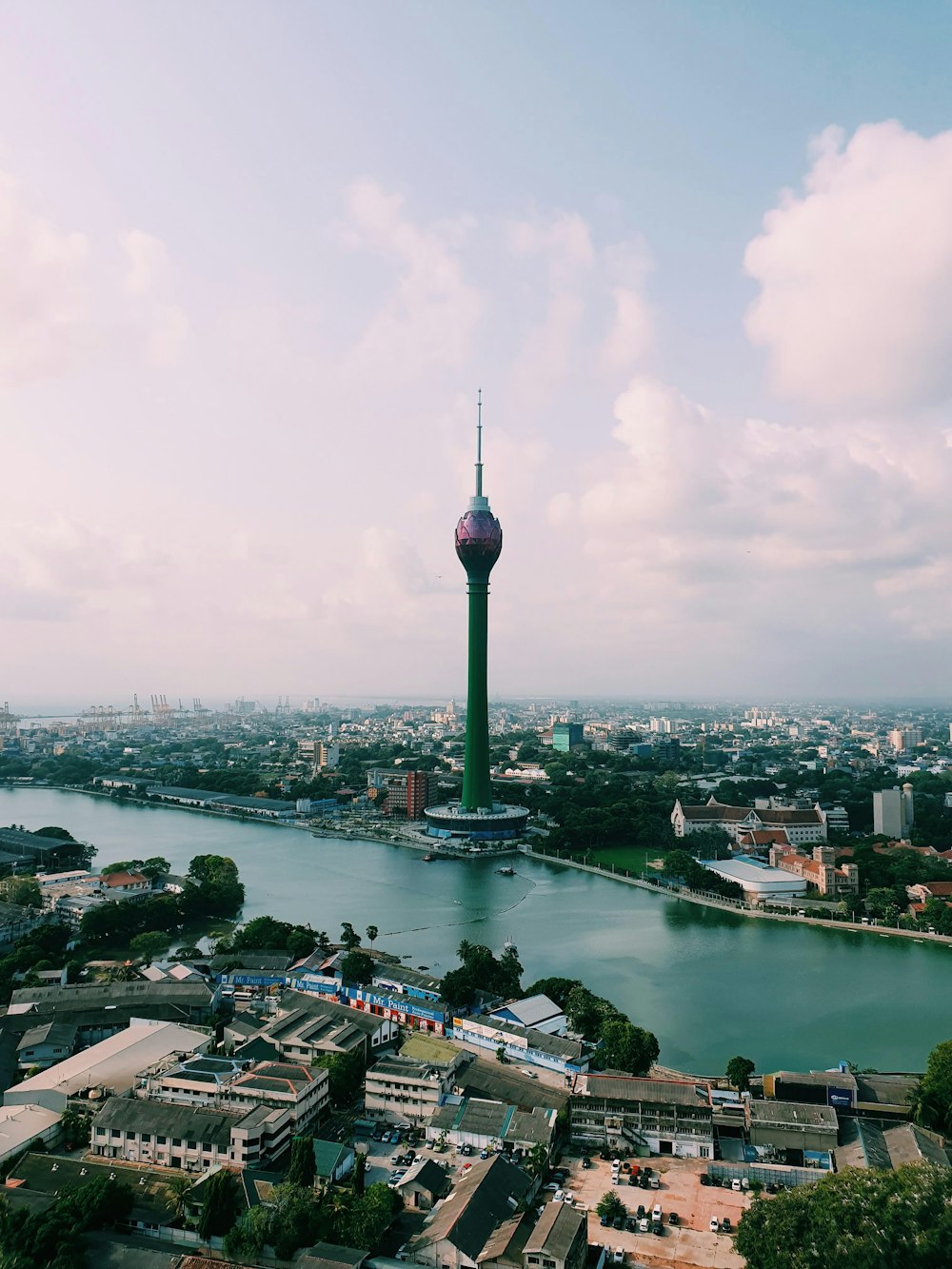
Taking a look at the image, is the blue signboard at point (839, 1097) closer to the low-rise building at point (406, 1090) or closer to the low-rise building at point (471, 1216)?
the low-rise building at point (471, 1216)

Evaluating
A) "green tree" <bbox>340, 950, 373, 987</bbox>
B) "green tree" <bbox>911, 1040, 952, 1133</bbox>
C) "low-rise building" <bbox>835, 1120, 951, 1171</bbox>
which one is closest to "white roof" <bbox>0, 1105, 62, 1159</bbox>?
"green tree" <bbox>340, 950, 373, 987</bbox>

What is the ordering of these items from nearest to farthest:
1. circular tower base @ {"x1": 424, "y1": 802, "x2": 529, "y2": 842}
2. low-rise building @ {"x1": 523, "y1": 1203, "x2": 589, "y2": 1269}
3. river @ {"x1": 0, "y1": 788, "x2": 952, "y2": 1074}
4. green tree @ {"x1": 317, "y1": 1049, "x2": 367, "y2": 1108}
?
low-rise building @ {"x1": 523, "y1": 1203, "x2": 589, "y2": 1269} → green tree @ {"x1": 317, "y1": 1049, "x2": 367, "y2": 1108} → river @ {"x1": 0, "y1": 788, "x2": 952, "y2": 1074} → circular tower base @ {"x1": 424, "y1": 802, "x2": 529, "y2": 842}

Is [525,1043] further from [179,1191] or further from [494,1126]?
[179,1191]

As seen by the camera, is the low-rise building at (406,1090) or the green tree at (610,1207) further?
the low-rise building at (406,1090)

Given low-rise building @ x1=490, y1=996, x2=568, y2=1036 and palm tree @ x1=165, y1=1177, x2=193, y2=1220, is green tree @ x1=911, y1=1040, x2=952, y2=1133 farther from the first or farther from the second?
palm tree @ x1=165, y1=1177, x2=193, y2=1220

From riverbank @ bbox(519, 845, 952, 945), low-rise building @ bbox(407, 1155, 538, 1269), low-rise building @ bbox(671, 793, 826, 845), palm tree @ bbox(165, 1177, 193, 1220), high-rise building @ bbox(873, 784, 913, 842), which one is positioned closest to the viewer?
low-rise building @ bbox(407, 1155, 538, 1269)

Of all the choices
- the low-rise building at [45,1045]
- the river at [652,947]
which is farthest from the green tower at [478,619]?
the low-rise building at [45,1045]
